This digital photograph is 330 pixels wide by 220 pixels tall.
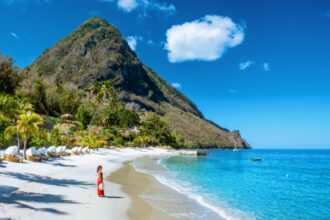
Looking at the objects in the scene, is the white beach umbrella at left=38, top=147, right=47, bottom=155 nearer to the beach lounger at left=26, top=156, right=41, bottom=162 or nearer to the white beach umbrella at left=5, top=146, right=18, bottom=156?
the beach lounger at left=26, top=156, right=41, bottom=162

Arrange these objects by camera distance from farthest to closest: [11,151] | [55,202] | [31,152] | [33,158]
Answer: [31,152]
[33,158]
[11,151]
[55,202]

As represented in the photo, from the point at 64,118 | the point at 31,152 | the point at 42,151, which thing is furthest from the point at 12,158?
the point at 64,118

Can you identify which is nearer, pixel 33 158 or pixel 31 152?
pixel 33 158

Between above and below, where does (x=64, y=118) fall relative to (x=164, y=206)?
above

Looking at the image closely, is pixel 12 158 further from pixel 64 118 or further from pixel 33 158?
pixel 64 118

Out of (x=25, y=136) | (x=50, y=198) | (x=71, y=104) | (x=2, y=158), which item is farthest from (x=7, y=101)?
(x=71, y=104)

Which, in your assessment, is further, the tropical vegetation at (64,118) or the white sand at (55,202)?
the tropical vegetation at (64,118)

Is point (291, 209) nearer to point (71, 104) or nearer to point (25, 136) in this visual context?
point (25, 136)

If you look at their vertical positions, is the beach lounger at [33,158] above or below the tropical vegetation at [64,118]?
below

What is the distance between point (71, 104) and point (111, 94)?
48.8ft

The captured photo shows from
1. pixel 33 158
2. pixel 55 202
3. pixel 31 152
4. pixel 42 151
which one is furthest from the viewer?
pixel 42 151

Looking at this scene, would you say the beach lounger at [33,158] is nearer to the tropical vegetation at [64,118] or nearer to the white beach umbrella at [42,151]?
the white beach umbrella at [42,151]

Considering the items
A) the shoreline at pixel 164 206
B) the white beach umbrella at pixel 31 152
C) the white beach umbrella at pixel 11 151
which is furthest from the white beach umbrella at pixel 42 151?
the shoreline at pixel 164 206

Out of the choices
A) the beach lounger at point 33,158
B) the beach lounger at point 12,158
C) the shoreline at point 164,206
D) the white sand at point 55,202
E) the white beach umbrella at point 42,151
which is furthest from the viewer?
the white beach umbrella at point 42,151
